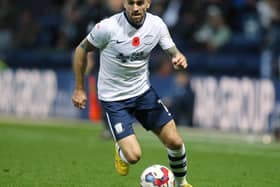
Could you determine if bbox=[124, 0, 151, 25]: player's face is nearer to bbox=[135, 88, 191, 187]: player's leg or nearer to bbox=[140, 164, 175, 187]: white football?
bbox=[135, 88, 191, 187]: player's leg

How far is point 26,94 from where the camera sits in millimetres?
20828

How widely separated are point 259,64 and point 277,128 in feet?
8.09

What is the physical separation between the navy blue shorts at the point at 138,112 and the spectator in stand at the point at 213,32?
9938mm

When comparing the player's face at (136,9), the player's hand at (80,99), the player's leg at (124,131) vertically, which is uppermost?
the player's face at (136,9)

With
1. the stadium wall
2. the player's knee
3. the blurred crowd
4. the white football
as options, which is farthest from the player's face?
the stadium wall

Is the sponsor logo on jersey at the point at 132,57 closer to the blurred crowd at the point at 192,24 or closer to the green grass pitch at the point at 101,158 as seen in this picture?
the green grass pitch at the point at 101,158


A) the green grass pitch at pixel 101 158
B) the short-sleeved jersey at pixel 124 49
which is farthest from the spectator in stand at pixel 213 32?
the short-sleeved jersey at pixel 124 49

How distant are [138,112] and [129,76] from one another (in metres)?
0.38

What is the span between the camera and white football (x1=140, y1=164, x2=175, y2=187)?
8.13 metres

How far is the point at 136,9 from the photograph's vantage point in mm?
8477

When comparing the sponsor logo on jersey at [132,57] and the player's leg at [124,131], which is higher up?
the sponsor logo on jersey at [132,57]

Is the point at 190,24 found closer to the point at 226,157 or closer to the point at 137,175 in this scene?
the point at 226,157

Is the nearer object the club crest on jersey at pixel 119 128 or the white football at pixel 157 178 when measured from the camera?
the white football at pixel 157 178

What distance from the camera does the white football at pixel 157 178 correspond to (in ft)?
26.7
